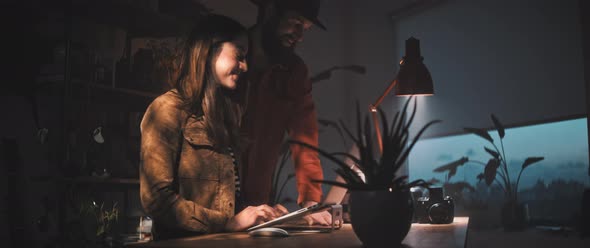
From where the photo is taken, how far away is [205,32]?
1.85 metres

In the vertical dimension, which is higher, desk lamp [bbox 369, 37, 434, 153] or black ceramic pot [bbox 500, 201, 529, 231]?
desk lamp [bbox 369, 37, 434, 153]

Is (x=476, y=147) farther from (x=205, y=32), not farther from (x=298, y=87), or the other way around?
(x=205, y=32)

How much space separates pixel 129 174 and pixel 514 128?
9.28 feet

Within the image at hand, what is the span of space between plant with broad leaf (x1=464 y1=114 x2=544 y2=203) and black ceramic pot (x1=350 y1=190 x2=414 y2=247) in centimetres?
281

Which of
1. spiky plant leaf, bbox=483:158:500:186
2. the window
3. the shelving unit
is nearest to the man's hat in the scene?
the shelving unit

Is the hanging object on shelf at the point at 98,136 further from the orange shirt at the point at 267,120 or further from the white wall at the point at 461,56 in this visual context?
the white wall at the point at 461,56

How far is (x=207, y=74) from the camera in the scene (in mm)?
1872

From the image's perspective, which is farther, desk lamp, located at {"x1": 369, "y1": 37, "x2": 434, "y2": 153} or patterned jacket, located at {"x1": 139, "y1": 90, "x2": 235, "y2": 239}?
desk lamp, located at {"x1": 369, "y1": 37, "x2": 434, "y2": 153}

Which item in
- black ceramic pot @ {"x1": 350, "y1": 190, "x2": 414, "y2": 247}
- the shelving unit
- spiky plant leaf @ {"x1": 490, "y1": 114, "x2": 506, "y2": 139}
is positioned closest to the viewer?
black ceramic pot @ {"x1": 350, "y1": 190, "x2": 414, "y2": 247}

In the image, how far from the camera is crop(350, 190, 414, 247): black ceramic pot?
116 cm

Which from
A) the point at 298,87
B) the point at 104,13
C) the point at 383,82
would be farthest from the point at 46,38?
the point at 383,82

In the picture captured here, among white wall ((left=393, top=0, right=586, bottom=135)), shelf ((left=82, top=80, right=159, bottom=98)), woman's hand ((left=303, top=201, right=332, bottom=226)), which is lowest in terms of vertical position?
woman's hand ((left=303, top=201, right=332, bottom=226))

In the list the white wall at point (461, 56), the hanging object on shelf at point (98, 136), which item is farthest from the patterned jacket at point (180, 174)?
the white wall at point (461, 56)

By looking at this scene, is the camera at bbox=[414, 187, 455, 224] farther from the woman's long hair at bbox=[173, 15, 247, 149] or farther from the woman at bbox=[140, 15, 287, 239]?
the woman's long hair at bbox=[173, 15, 247, 149]
